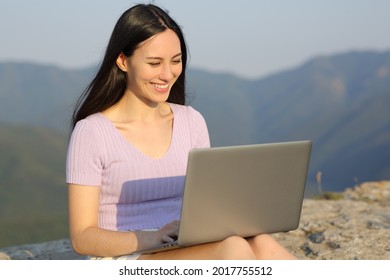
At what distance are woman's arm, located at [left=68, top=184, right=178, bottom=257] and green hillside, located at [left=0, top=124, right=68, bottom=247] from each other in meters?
45.6

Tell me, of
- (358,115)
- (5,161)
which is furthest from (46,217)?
(358,115)

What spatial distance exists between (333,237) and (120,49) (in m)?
2.90

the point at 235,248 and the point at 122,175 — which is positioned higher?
the point at 122,175

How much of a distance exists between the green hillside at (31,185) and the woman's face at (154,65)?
4544 cm

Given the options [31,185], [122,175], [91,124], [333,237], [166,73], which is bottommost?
[31,185]

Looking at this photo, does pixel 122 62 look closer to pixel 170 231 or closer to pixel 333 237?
pixel 170 231

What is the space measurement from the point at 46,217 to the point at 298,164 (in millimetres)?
55589

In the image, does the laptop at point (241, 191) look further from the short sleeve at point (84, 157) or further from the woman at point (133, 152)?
the short sleeve at point (84, 157)

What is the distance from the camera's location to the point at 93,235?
281 centimetres

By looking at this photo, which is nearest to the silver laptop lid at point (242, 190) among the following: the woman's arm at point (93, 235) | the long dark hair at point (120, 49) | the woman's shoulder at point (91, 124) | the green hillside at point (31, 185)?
the woman's arm at point (93, 235)

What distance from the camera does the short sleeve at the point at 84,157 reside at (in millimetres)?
2914

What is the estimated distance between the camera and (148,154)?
3.18m

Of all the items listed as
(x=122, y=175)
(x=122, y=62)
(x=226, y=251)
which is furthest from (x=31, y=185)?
(x=226, y=251)

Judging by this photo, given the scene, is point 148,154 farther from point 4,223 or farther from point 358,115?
point 358,115
